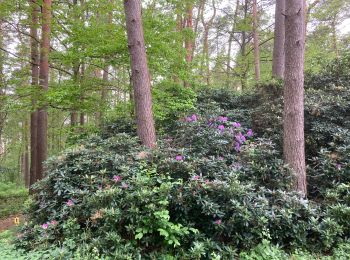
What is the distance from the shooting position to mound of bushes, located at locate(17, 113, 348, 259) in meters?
2.87

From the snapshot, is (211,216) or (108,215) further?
(211,216)

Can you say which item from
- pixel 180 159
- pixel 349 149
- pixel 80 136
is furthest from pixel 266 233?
pixel 80 136

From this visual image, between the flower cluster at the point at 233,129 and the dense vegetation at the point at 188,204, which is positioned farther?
the flower cluster at the point at 233,129

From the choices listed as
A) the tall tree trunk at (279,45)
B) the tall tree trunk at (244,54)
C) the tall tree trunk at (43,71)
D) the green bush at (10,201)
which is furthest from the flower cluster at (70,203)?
the tall tree trunk at (244,54)

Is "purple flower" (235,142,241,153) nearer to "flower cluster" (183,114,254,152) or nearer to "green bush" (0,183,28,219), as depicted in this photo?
"flower cluster" (183,114,254,152)

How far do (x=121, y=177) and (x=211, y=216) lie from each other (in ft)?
4.21

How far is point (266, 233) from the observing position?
9.68ft

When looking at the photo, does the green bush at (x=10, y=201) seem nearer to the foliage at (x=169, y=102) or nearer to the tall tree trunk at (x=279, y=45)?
the foliage at (x=169, y=102)

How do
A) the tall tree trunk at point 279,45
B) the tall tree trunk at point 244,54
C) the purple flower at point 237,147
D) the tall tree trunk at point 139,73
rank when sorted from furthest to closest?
1. the tall tree trunk at point 244,54
2. the tall tree trunk at point 279,45
3. the tall tree trunk at point 139,73
4. the purple flower at point 237,147

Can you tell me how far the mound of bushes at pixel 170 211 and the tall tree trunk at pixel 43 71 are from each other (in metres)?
4.08

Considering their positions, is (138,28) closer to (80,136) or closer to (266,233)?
(80,136)

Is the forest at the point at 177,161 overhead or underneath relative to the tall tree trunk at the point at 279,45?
underneath

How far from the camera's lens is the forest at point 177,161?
2.94 meters

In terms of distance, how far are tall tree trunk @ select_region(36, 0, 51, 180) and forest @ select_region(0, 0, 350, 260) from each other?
0.12ft
